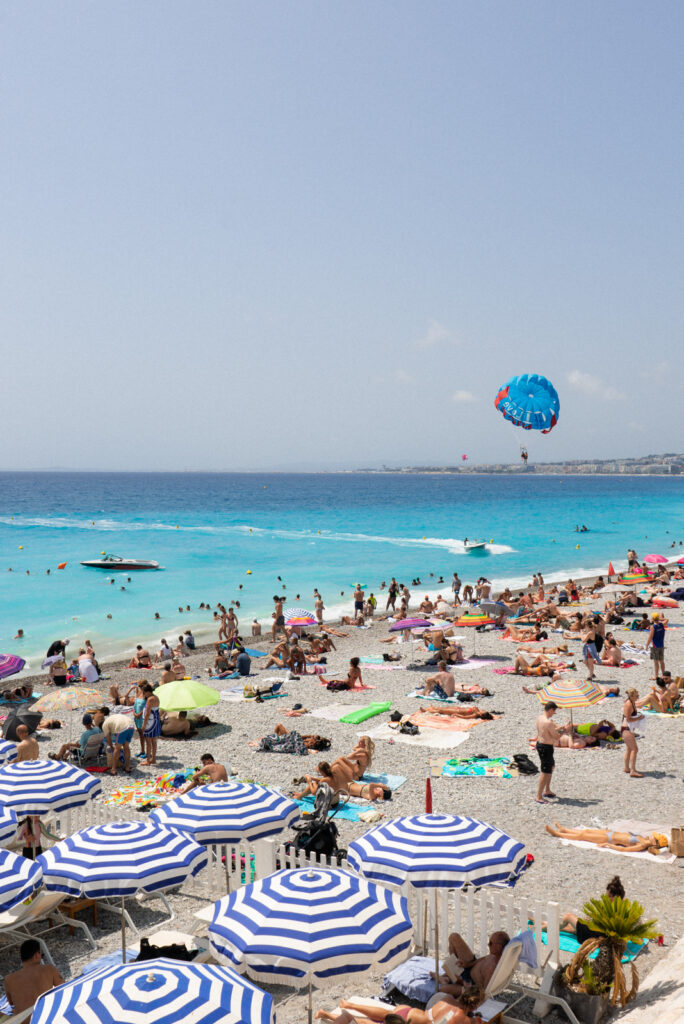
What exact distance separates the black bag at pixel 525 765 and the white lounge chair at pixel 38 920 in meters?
7.70

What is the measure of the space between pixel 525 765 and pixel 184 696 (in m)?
6.97

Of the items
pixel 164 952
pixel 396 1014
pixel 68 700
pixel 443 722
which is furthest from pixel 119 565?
pixel 396 1014

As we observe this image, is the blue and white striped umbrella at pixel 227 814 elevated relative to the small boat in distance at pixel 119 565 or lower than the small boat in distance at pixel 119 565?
elevated

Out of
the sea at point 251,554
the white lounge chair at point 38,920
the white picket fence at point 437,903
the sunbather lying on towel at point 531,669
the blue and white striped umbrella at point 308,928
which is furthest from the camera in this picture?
the sea at point 251,554

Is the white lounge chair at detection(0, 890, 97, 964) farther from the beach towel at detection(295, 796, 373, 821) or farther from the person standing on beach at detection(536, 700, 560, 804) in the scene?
the person standing on beach at detection(536, 700, 560, 804)

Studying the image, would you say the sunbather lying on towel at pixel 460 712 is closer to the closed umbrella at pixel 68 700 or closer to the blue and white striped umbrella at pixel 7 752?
the closed umbrella at pixel 68 700

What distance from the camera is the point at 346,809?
12094 mm

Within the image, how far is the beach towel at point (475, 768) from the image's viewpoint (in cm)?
1338

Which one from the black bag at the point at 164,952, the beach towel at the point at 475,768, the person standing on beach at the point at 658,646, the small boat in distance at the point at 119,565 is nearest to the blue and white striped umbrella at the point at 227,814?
the black bag at the point at 164,952

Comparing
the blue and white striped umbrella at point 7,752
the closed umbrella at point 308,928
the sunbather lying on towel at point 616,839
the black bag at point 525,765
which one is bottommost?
the black bag at point 525,765

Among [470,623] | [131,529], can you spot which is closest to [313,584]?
[470,623]

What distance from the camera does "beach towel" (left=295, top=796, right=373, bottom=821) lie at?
11.8 metres

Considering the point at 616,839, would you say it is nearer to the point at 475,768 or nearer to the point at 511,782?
the point at 511,782

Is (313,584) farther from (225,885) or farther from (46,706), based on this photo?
(225,885)
